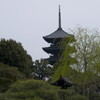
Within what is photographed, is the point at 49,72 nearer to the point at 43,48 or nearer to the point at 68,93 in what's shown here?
the point at 43,48

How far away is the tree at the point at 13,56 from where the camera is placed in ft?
100

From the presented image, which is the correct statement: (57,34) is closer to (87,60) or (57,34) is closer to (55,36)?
(55,36)

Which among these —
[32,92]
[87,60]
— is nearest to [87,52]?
[87,60]

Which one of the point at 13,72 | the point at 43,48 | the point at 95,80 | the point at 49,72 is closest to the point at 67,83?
the point at 13,72

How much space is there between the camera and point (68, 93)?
2036 cm

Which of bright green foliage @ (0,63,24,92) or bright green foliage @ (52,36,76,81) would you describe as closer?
bright green foliage @ (0,63,24,92)

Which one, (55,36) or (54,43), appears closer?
(55,36)

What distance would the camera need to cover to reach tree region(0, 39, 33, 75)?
100 ft

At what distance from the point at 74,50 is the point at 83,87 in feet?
10.4

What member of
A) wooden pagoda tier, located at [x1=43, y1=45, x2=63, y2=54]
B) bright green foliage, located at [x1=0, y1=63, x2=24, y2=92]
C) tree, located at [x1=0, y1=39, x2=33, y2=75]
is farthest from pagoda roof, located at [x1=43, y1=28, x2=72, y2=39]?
bright green foliage, located at [x1=0, y1=63, x2=24, y2=92]

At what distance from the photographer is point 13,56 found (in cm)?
3059

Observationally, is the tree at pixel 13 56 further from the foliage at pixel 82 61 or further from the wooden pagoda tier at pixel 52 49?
the wooden pagoda tier at pixel 52 49

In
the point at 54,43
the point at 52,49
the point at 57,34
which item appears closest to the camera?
the point at 52,49

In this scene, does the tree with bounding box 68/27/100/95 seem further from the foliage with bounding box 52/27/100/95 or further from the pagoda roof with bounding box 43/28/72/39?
the pagoda roof with bounding box 43/28/72/39
